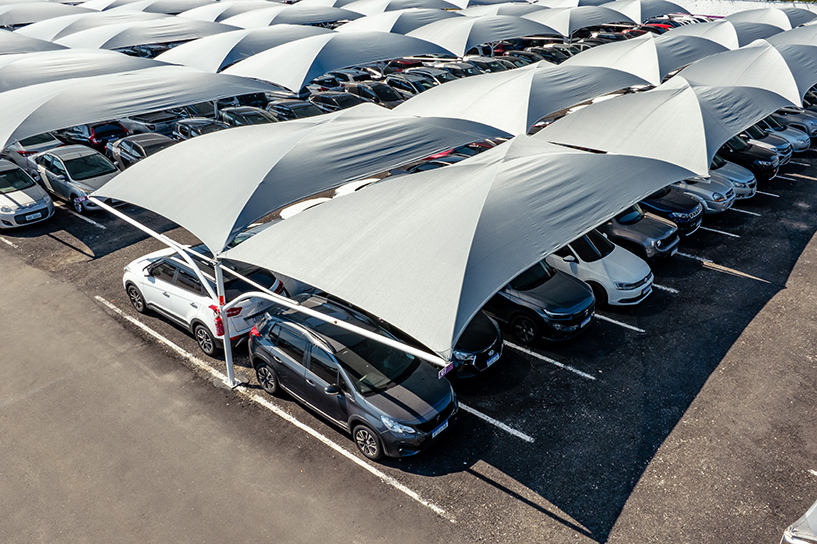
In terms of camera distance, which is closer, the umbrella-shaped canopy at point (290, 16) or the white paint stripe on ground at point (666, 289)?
the white paint stripe on ground at point (666, 289)

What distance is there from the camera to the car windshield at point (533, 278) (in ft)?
35.1

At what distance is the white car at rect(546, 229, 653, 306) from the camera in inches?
449

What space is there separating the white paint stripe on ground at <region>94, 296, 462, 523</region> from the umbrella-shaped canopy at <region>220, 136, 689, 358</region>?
240cm

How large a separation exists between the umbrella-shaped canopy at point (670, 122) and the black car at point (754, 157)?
162cm

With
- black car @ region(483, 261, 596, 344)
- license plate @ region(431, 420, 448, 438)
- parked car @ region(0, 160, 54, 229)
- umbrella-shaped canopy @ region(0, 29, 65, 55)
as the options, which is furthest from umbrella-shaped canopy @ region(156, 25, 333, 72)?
license plate @ region(431, 420, 448, 438)

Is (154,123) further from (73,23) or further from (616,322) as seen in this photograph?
(616,322)

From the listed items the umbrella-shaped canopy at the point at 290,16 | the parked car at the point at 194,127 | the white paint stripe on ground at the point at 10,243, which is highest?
the umbrella-shaped canopy at the point at 290,16

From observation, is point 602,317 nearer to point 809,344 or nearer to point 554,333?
point 554,333

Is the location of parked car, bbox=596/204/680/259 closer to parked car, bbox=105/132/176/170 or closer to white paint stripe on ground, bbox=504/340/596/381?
white paint stripe on ground, bbox=504/340/596/381

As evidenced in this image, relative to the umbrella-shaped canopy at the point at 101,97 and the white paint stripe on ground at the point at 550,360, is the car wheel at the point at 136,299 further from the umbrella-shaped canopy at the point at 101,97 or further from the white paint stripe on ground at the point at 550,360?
the white paint stripe on ground at the point at 550,360

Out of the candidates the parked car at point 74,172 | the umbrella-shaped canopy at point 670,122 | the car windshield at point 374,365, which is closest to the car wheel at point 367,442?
the car windshield at point 374,365

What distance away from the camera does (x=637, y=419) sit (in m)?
8.88

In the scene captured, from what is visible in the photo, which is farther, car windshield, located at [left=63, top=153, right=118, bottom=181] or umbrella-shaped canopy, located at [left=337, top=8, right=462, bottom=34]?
umbrella-shaped canopy, located at [left=337, top=8, right=462, bottom=34]

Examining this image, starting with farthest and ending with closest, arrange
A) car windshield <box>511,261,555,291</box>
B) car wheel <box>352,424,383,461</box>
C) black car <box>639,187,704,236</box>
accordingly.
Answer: black car <box>639,187,704,236</box>, car windshield <box>511,261,555,291</box>, car wheel <box>352,424,383,461</box>
